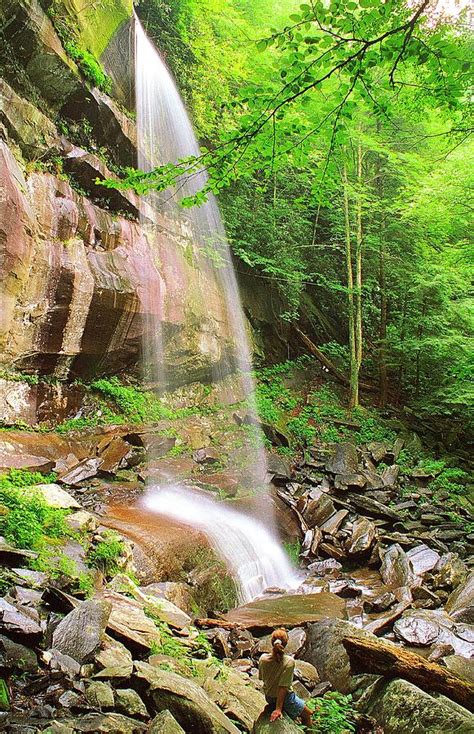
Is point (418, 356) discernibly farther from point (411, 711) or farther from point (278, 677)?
point (278, 677)

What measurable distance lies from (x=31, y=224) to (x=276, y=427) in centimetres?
886

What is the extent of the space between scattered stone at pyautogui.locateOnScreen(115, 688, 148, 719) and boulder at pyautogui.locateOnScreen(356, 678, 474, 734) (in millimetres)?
2106

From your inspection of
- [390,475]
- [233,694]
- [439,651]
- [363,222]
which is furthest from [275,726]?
[363,222]

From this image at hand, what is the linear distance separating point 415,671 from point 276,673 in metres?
1.53

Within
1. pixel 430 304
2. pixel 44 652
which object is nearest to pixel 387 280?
pixel 430 304

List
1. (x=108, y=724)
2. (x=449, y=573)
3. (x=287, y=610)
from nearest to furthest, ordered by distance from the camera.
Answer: (x=108, y=724) < (x=287, y=610) < (x=449, y=573)

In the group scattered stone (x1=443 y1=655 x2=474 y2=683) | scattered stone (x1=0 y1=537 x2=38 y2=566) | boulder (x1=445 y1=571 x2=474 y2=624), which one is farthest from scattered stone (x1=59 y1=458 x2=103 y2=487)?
boulder (x1=445 y1=571 x2=474 y2=624)

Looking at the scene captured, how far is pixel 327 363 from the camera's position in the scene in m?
18.2

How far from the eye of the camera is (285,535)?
9.81 m

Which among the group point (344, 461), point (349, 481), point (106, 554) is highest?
point (106, 554)

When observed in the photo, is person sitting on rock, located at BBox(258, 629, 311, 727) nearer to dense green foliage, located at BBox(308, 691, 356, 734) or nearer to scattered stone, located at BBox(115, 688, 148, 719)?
dense green foliage, located at BBox(308, 691, 356, 734)

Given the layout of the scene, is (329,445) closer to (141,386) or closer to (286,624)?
(141,386)

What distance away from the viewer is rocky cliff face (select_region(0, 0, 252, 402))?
30.6ft

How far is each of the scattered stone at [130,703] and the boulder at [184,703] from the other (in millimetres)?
183
